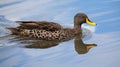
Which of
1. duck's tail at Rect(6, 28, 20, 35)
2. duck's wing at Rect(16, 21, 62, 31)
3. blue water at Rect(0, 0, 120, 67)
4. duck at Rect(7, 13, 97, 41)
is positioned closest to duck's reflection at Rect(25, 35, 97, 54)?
blue water at Rect(0, 0, 120, 67)

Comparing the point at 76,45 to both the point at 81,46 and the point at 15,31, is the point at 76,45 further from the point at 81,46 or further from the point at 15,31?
the point at 15,31

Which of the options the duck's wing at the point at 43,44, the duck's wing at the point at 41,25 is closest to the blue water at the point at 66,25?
the duck's wing at the point at 43,44

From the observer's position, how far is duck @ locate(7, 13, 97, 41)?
9.57 meters

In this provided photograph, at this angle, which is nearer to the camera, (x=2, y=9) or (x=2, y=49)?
(x=2, y=49)

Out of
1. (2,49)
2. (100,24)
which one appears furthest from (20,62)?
(100,24)

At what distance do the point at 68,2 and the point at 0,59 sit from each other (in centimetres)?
401

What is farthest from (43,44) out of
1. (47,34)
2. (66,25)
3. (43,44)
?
(66,25)

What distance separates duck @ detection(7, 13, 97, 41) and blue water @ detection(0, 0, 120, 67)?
29 centimetres

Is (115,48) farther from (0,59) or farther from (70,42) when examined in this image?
(0,59)

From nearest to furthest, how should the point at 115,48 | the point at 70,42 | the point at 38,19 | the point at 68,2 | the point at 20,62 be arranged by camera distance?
the point at 20,62 < the point at 115,48 < the point at 70,42 < the point at 38,19 < the point at 68,2

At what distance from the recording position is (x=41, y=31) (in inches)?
379

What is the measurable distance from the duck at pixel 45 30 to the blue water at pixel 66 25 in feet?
0.94

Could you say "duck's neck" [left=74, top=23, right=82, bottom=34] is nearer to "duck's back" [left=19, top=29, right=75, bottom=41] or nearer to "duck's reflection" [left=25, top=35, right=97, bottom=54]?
"duck's back" [left=19, top=29, right=75, bottom=41]

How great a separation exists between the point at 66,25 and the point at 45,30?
2.39 feet
